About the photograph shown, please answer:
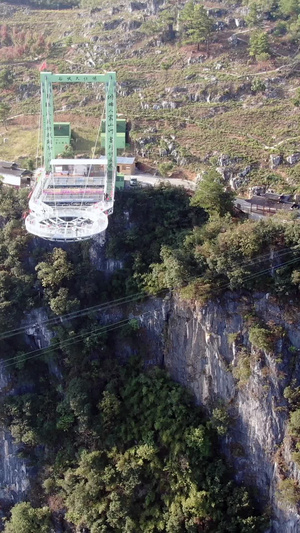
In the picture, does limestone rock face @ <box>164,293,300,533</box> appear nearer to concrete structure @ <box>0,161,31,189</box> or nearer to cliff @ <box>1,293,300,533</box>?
cliff @ <box>1,293,300,533</box>

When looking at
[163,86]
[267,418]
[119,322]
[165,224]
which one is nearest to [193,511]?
[267,418]

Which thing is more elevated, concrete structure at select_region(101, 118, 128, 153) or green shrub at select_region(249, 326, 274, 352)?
concrete structure at select_region(101, 118, 128, 153)

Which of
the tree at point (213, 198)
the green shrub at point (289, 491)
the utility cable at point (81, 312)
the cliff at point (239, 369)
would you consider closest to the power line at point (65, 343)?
the utility cable at point (81, 312)

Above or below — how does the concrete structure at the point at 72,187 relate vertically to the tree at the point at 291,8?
below

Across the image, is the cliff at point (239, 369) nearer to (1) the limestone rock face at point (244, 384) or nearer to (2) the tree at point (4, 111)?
(1) the limestone rock face at point (244, 384)

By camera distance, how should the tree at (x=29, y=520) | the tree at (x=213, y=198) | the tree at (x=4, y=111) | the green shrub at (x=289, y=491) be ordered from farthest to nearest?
the tree at (x=4, y=111) → the tree at (x=213, y=198) → the tree at (x=29, y=520) → the green shrub at (x=289, y=491)

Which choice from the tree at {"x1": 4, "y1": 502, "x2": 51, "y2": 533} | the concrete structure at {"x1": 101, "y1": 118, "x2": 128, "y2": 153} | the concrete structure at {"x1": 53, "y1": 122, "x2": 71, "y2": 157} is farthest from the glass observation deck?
the tree at {"x1": 4, "y1": 502, "x2": 51, "y2": 533}

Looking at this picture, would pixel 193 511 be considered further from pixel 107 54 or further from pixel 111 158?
pixel 107 54

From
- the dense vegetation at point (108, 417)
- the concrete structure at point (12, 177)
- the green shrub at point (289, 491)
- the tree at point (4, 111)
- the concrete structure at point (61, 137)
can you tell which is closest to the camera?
the green shrub at point (289, 491)
